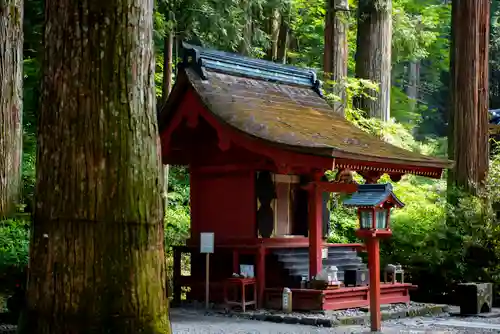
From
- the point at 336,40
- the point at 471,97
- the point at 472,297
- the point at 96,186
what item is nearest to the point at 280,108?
the point at 472,297

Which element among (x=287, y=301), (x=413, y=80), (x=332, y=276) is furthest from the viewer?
(x=413, y=80)

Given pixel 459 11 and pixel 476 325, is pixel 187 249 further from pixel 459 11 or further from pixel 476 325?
pixel 459 11

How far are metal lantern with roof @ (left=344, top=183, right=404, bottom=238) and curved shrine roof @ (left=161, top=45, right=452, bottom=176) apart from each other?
2.75 feet

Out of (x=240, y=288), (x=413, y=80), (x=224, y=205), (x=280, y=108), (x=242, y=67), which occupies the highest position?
(x=413, y=80)

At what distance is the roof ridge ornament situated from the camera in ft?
45.2

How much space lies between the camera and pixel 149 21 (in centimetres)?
680

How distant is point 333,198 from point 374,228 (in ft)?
36.6

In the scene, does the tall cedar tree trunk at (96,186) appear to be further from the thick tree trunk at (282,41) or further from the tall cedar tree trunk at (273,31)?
the thick tree trunk at (282,41)

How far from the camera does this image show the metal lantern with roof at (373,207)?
10.8 metres

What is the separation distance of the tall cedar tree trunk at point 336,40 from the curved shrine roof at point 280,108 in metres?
6.05

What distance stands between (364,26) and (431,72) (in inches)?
996

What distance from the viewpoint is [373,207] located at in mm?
10711

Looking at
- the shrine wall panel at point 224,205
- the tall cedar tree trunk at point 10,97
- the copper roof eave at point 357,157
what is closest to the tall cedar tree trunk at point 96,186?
the copper roof eave at point 357,157

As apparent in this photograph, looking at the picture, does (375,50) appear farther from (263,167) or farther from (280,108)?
(263,167)
